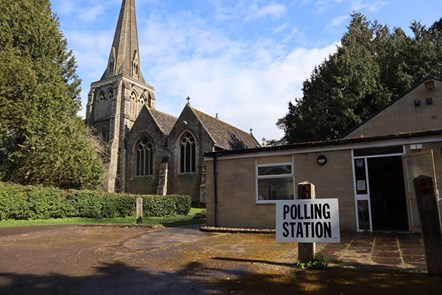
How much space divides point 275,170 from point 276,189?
715 millimetres

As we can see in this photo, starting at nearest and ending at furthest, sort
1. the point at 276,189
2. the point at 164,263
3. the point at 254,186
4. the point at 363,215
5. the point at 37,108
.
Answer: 1. the point at 164,263
2. the point at 363,215
3. the point at 276,189
4. the point at 254,186
5. the point at 37,108

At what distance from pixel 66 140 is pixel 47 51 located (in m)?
7.49

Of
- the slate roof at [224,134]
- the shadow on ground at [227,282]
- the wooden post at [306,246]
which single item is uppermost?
the slate roof at [224,134]

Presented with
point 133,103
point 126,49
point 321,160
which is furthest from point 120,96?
point 321,160

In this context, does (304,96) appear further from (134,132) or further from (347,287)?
(347,287)

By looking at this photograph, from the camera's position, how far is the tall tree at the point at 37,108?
68.7 feet

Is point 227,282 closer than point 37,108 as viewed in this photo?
Yes

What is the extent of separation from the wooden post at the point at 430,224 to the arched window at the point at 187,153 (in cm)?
2804

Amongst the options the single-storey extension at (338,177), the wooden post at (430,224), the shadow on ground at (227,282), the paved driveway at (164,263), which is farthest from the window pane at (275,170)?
the wooden post at (430,224)

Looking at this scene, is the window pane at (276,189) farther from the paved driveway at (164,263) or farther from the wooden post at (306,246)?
the wooden post at (306,246)

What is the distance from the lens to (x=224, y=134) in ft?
116

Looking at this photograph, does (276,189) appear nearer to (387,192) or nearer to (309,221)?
(309,221)

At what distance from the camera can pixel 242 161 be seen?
1262 cm

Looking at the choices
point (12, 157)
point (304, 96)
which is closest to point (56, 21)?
point (12, 157)
